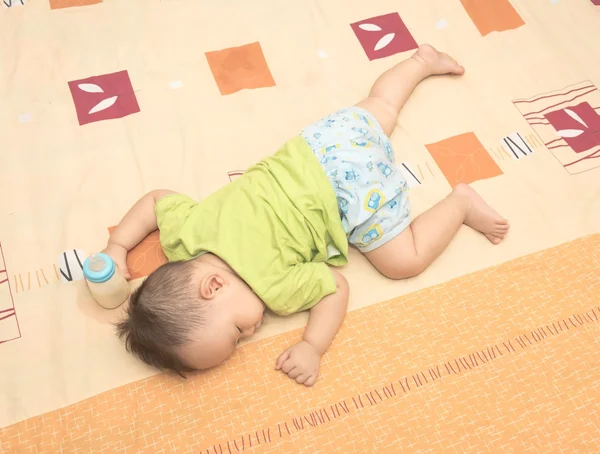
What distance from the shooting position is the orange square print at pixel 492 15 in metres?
1.59

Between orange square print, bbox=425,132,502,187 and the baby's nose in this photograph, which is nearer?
the baby's nose

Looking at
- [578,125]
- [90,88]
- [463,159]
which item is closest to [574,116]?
[578,125]

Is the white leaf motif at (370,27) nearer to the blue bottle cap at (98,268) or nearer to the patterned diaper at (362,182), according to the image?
the patterned diaper at (362,182)

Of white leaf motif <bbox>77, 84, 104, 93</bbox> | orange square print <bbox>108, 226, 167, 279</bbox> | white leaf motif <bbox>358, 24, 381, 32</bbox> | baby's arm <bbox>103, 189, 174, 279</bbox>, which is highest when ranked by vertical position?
white leaf motif <bbox>358, 24, 381, 32</bbox>

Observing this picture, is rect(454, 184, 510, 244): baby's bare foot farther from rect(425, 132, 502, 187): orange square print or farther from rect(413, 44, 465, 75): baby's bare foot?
rect(413, 44, 465, 75): baby's bare foot

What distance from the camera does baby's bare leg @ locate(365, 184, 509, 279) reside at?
1.20m

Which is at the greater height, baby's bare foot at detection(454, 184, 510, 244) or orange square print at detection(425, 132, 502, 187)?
orange square print at detection(425, 132, 502, 187)

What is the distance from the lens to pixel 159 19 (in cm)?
157

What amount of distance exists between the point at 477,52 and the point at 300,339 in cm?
89

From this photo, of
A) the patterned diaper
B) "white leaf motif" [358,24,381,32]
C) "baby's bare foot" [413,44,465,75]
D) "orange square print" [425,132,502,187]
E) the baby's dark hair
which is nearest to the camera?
the baby's dark hair

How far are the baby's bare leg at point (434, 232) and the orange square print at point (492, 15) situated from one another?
1.77ft

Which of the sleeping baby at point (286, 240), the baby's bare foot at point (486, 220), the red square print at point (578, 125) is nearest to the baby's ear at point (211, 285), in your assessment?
the sleeping baby at point (286, 240)

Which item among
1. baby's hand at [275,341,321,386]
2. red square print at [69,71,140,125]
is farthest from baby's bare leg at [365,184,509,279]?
red square print at [69,71,140,125]

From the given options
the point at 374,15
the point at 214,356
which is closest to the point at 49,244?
the point at 214,356
